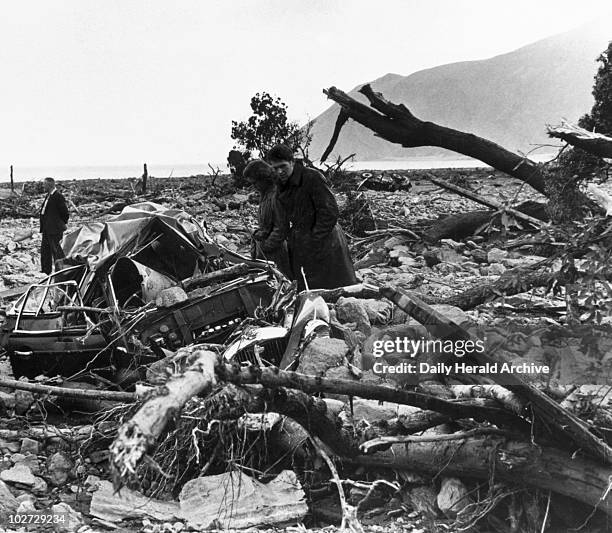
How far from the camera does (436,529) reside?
312cm

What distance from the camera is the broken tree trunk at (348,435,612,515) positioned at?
289cm

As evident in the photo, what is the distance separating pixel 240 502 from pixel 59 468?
140 cm

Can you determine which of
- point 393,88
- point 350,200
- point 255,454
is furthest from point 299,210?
point 393,88

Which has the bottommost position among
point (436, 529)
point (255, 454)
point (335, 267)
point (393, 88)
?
point (436, 529)

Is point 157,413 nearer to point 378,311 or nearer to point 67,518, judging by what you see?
point 67,518

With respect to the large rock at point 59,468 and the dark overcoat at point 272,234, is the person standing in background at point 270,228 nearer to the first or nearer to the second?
the dark overcoat at point 272,234

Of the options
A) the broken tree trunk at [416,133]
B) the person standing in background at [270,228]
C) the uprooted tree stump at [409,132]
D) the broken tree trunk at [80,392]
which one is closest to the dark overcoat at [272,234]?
the person standing in background at [270,228]

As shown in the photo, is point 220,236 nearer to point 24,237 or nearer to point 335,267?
point 24,237

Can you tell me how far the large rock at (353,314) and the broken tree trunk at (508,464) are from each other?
1903mm

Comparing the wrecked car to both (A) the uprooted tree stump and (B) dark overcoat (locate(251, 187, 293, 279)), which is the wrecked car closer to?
(B) dark overcoat (locate(251, 187, 293, 279))

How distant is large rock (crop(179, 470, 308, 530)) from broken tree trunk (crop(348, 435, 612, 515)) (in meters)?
0.37

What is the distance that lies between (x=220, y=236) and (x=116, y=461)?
1090 cm

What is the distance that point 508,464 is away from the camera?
3.05m

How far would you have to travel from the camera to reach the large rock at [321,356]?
4.01 m
